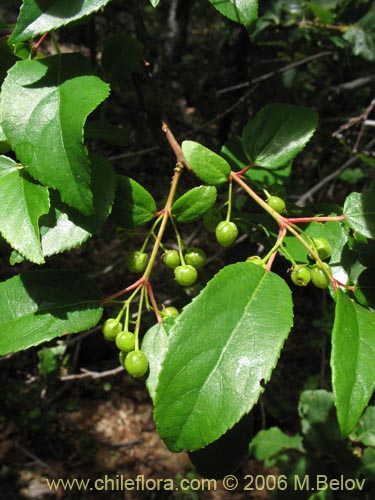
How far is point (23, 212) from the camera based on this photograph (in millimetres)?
905

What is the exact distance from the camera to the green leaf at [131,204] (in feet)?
3.57

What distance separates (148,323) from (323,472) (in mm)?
1215

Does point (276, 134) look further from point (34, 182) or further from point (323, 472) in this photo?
point (323, 472)

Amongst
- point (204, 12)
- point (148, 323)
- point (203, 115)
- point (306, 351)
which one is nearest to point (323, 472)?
point (148, 323)

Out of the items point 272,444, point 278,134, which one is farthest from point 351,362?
point 272,444

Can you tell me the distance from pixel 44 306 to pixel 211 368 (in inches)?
16.1

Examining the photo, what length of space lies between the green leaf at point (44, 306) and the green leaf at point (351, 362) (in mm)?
517

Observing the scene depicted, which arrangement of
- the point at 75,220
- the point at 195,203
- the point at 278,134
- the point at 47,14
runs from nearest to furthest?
the point at 47,14
the point at 75,220
the point at 195,203
the point at 278,134

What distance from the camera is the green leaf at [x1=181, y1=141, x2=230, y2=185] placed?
104 centimetres

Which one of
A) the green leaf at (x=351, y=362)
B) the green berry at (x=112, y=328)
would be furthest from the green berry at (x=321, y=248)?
the green berry at (x=112, y=328)

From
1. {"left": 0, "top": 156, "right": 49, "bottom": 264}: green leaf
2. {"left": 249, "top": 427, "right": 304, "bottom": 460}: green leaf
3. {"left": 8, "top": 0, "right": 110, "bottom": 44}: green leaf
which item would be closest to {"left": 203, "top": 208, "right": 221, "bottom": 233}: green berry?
{"left": 0, "top": 156, "right": 49, "bottom": 264}: green leaf

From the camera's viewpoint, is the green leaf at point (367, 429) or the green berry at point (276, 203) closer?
the green berry at point (276, 203)

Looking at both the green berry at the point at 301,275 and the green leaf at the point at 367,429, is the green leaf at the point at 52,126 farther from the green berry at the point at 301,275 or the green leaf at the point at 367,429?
the green leaf at the point at 367,429

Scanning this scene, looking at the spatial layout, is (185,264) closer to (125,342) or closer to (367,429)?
(125,342)
